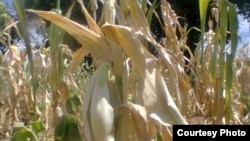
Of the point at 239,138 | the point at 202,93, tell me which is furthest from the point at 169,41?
the point at 239,138

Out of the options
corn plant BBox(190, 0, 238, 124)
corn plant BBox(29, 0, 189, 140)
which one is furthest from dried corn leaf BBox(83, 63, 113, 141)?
corn plant BBox(190, 0, 238, 124)

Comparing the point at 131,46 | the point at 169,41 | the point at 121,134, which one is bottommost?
the point at 121,134

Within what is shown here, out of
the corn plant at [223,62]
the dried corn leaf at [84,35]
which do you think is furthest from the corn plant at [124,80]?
the corn plant at [223,62]

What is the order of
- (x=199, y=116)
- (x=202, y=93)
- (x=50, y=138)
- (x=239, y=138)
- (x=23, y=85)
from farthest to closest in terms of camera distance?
(x=23, y=85)
(x=199, y=116)
(x=202, y=93)
(x=50, y=138)
(x=239, y=138)

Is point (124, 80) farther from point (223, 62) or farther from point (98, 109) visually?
point (223, 62)

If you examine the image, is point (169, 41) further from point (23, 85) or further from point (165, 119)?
point (23, 85)

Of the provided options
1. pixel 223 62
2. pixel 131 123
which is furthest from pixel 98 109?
pixel 223 62

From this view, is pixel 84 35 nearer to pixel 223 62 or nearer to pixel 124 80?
pixel 124 80

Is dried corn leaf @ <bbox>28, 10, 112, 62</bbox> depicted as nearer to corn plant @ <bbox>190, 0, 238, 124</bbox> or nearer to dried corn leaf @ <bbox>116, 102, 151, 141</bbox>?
dried corn leaf @ <bbox>116, 102, 151, 141</bbox>

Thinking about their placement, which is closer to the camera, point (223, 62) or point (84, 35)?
point (84, 35)

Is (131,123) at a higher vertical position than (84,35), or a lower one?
lower

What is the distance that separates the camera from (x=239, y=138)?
0.80 metres

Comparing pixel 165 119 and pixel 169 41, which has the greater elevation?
pixel 169 41

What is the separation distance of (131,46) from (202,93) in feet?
1.98
